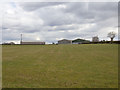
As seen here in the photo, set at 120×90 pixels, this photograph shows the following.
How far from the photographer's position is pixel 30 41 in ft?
373

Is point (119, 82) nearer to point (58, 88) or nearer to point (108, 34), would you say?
point (58, 88)

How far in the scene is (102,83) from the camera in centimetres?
573

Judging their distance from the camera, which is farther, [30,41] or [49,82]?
[30,41]

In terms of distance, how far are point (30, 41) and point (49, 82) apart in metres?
111

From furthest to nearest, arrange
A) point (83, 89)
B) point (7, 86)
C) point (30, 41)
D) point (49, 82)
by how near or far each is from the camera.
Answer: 1. point (30, 41)
2. point (49, 82)
3. point (7, 86)
4. point (83, 89)

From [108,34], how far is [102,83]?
100149 mm

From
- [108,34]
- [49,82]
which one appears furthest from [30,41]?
[49,82]

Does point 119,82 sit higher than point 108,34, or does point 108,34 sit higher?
point 108,34

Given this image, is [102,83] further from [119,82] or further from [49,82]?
[49,82]

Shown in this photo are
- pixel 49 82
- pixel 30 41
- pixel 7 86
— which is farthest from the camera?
pixel 30 41

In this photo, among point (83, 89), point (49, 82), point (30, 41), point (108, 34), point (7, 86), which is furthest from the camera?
point (30, 41)

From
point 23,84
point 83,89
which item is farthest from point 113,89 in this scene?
point 23,84

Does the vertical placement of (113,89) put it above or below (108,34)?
below

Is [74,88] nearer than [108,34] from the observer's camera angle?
Yes
